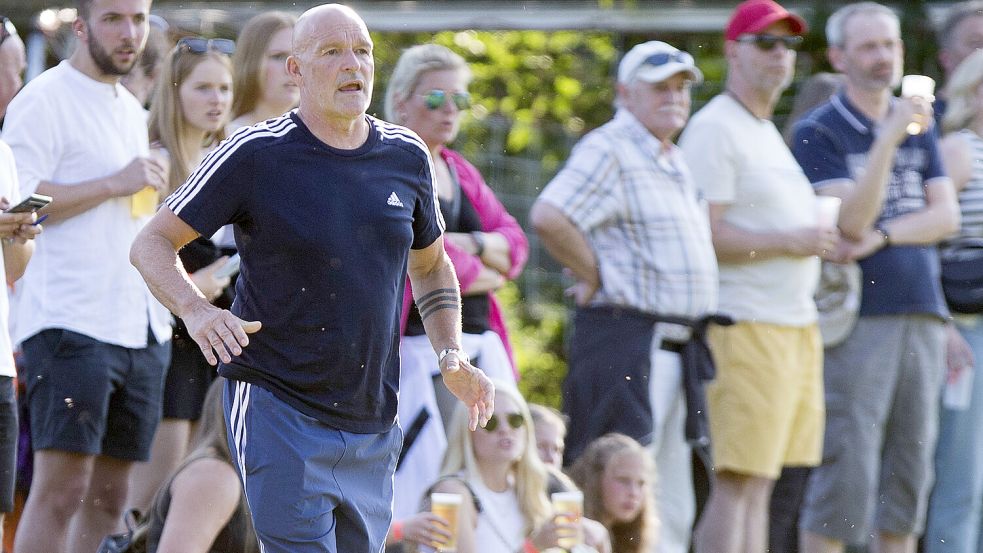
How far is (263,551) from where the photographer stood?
162 inches

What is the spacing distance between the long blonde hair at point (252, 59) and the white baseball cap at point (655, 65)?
151 cm

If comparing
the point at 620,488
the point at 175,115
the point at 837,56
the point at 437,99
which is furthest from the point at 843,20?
the point at 175,115

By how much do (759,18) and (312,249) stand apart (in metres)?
3.66

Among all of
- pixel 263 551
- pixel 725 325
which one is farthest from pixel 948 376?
pixel 263 551

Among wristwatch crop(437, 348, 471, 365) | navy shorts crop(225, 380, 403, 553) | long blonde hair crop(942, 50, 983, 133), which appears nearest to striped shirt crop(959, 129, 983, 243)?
long blonde hair crop(942, 50, 983, 133)

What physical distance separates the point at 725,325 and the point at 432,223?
99.2 inches

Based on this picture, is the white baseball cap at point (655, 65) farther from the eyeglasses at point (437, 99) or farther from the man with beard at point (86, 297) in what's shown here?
the man with beard at point (86, 297)

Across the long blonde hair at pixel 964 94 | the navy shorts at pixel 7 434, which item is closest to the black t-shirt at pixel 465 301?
the navy shorts at pixel 7 434

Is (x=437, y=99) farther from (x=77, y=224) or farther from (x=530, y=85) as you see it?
(x=530, y=85)

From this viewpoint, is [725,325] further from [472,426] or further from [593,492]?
[472,426]

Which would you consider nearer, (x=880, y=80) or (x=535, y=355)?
(x=880, y=80)

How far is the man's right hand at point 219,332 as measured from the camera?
12.4 ft

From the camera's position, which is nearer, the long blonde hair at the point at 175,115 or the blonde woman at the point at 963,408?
the long blonde hair at the point at 175,115

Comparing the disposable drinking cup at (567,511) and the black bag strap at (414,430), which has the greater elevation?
the black bag strap at (414,430)
